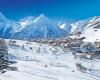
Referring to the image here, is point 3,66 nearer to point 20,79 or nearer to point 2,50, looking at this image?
point 2,50

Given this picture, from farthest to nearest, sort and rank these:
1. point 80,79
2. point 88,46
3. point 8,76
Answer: point 88,46, point 80,79, point 8,76

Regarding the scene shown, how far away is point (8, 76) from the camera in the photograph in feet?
160

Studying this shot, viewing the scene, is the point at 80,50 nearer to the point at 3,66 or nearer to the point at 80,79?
the point at 80,79

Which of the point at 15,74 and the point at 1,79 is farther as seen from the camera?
the point at 15,74

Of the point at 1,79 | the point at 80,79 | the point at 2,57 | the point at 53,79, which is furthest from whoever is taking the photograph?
the point at 80,79

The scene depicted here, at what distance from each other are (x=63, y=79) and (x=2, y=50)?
3534cm

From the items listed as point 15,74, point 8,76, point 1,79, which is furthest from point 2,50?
point 15,74

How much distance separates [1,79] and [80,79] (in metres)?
26.1

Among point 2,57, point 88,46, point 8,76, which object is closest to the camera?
point 2,57

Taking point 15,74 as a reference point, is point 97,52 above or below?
above

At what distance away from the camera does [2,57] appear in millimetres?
25781

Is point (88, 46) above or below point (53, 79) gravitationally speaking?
above

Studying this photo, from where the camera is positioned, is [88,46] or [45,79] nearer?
[45,79]

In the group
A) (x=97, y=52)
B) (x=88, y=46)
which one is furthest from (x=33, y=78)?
(x=88, y=46)
